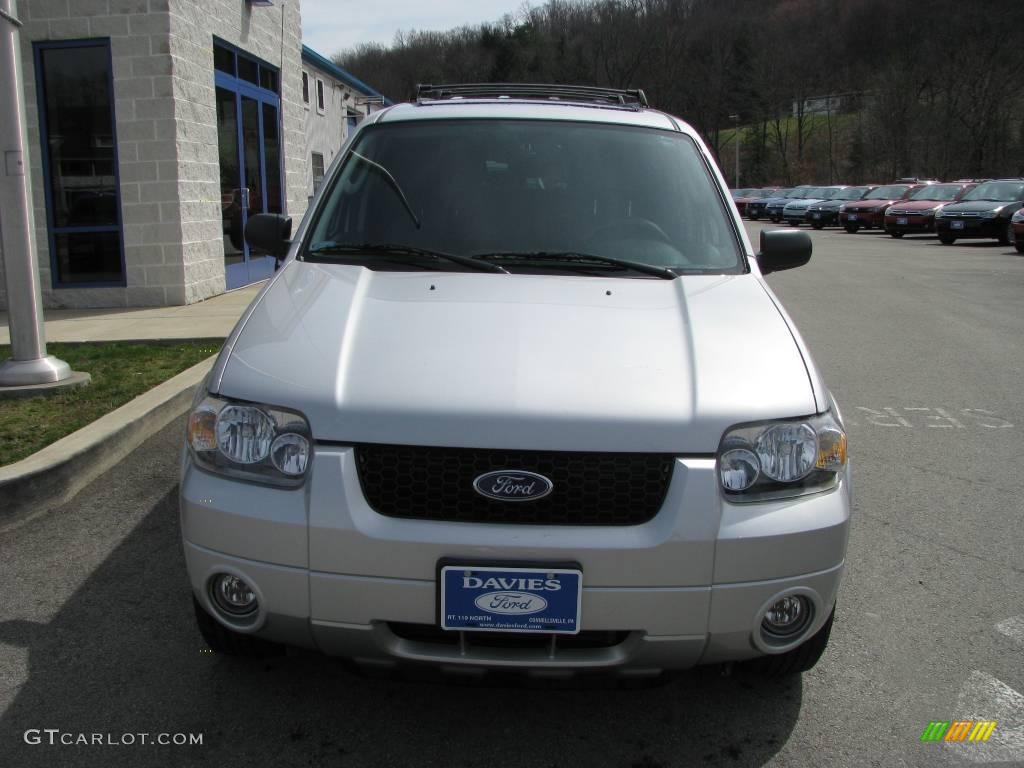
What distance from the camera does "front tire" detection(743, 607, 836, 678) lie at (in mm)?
2818

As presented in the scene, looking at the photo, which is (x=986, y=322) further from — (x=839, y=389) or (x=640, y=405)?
(x=640, y=405)

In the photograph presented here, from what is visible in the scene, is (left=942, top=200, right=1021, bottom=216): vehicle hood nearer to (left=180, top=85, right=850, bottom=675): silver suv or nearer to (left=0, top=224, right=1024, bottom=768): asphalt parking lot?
(left=0, top=224, right=1024, bottom=768): asphalt parking lot

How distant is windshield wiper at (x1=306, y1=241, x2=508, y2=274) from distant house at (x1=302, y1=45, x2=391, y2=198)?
2188 centimetres

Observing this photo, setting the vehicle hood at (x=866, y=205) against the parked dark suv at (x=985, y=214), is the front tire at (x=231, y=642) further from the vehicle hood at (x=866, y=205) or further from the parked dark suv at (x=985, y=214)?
the vehicle hood at (x=866, y=205)

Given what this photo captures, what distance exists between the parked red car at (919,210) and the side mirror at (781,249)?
26.9 meters

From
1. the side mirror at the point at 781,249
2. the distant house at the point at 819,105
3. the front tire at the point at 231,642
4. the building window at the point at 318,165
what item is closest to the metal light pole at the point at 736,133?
the distant house at the point at 819,105

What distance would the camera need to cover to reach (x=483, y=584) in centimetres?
237

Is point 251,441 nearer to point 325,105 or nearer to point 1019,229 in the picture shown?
point 1019,229

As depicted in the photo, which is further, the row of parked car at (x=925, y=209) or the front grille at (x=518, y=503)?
the row of parked car at (x=925, y=209)

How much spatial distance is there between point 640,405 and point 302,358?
95cm

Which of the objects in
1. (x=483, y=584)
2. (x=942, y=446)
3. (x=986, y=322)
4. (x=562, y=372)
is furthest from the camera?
(x=986, y=322)

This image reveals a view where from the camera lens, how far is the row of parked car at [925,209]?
24500 millimetres

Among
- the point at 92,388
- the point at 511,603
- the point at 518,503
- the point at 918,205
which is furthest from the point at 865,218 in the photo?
the point at 511,603

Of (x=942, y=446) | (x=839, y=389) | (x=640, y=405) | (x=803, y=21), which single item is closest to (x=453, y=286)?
(x=640, y=405)
